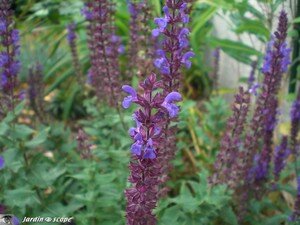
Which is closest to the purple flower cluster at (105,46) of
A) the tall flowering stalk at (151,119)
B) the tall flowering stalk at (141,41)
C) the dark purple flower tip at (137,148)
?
the tall flowering stalk at (141,41)

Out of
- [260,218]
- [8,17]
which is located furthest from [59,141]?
[260,218]

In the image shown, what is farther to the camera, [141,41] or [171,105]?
[141,41]

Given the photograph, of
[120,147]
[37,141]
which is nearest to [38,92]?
[37,141]

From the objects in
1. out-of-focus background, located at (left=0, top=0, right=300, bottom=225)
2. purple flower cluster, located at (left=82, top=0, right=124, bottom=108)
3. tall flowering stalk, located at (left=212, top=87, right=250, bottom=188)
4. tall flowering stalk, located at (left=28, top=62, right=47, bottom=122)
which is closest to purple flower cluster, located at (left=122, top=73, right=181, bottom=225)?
out-of-focus background, located at (left=0, top=0, right=300, bottom=225)

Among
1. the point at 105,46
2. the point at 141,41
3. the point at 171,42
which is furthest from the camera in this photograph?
the point at 141,41

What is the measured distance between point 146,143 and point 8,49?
62.8 inches

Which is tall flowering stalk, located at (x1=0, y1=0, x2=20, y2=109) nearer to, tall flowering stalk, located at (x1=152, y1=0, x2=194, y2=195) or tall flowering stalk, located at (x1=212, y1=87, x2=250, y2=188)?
tall flowering stalk, located at (x1=152, y1=0, x2=194, y2=195)

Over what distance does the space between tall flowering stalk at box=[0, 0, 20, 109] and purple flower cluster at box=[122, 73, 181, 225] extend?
4.28 feet

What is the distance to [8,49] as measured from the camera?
2.87 m

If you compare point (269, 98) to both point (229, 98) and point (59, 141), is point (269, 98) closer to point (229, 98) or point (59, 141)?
point (59, 141)

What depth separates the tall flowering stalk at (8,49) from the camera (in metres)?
2.75

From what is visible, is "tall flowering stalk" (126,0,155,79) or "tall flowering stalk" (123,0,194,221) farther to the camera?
"tall flowering stalk" (126,0,155,79)

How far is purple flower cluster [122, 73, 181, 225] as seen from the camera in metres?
1.67

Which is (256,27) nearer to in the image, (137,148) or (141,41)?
(141,41)
